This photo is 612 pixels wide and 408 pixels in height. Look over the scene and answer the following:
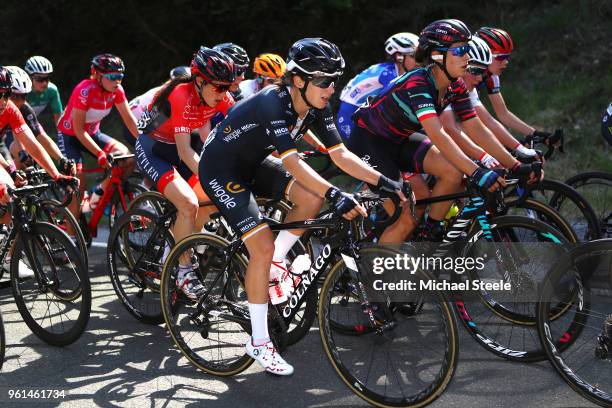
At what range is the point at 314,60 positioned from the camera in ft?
15.0

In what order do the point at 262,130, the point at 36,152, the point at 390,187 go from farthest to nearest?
1. the point at 36,152
2. the point at 262,130
3. the point at 390,187

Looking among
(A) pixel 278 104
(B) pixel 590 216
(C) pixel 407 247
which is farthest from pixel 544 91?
(A) pixel 278 104

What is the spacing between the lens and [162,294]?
5281mm

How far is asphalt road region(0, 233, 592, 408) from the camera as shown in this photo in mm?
4617

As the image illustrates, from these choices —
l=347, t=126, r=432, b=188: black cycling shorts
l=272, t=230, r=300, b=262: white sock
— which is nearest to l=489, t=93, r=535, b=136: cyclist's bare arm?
l=347, t=126, r=432, b=188: black cycling shorts

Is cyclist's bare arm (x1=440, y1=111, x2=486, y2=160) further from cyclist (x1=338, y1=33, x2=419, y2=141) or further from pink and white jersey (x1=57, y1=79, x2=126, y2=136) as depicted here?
pink and white jersey (x1=57, y1=79, x2=126, y2=136)

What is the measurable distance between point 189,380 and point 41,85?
5119mm

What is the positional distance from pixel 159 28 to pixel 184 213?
32.1ft

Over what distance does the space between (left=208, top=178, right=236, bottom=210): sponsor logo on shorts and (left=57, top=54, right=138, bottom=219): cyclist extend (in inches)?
112

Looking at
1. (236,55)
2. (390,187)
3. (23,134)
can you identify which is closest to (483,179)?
(390,187)

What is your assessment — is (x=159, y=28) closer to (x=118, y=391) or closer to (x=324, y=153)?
(x=324, y=153)

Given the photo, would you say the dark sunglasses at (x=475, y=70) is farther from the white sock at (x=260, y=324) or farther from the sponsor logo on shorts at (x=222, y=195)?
the white sock at (x=260, y=324)

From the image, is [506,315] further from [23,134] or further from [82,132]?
[82,132]

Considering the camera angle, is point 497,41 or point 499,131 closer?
point 499,131
